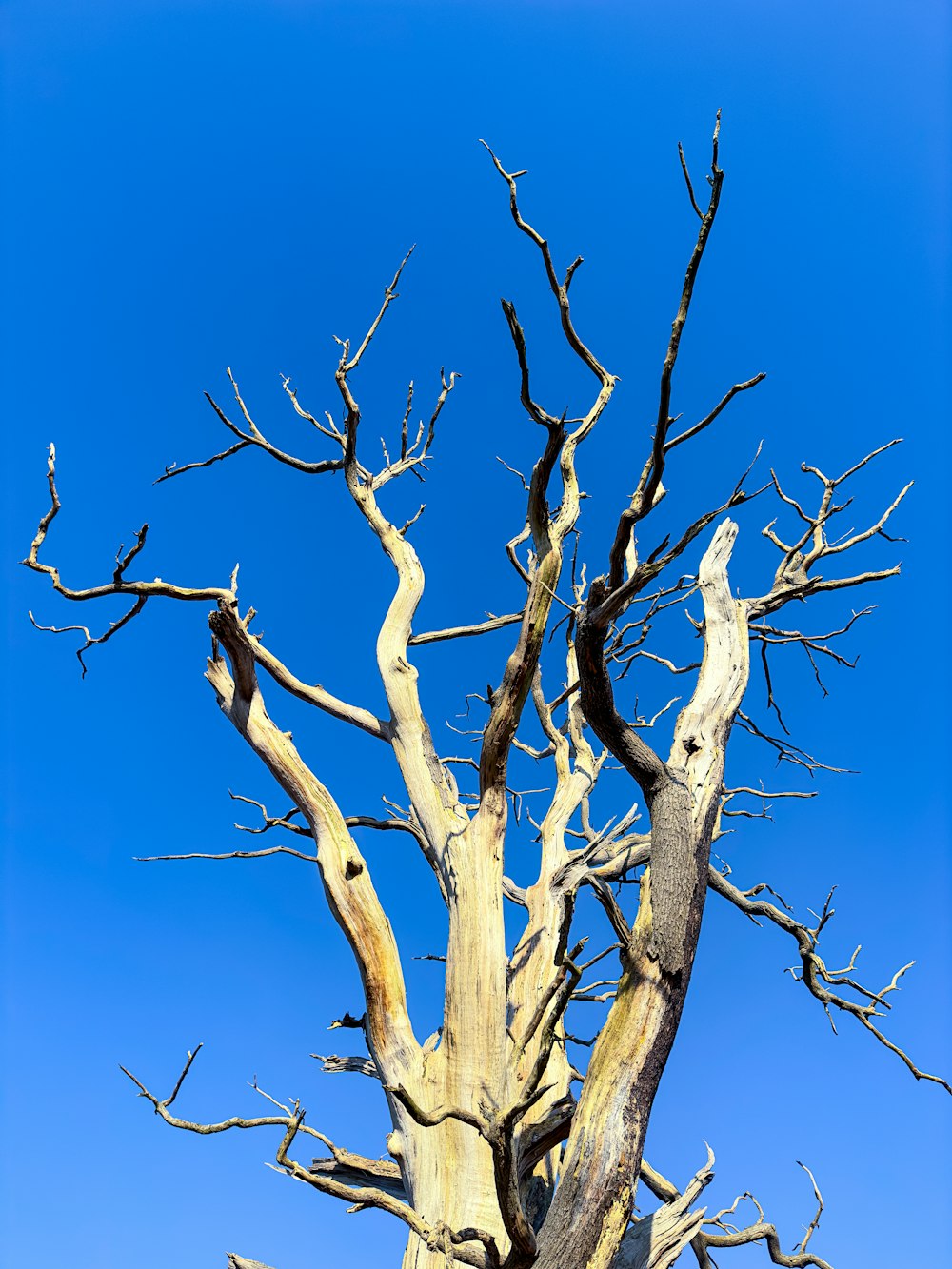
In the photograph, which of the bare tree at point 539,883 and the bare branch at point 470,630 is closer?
the bare tree at point 539,883

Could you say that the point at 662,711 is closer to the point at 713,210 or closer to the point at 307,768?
the point at 307,768

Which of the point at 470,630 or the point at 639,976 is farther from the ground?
the point at 470,630

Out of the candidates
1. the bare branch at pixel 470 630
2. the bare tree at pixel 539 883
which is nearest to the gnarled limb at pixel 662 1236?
the bare tree at pixel 539 883

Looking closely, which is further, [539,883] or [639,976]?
[539,883]

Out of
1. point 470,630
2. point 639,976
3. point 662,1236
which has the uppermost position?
point 470,630

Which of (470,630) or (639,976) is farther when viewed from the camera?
(470,630)

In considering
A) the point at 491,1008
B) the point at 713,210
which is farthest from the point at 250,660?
the point at 713,210

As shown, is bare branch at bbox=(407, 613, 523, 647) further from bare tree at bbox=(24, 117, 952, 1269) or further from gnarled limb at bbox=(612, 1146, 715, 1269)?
gnarled limb at bbox=(612, 1146, 715, 1269)

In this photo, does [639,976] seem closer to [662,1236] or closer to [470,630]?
[662,1236]

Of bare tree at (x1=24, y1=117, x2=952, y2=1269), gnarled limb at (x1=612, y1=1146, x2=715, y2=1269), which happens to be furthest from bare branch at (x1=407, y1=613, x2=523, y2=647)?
gnarled limb at (x1=612, y1=1146, x2=715, y2=1269)

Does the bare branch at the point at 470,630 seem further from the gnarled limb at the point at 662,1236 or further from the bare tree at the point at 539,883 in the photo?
the gnarled limb at the point at 662,1236

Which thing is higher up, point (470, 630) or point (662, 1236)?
point (470, 630)

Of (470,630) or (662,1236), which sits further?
(470,630)

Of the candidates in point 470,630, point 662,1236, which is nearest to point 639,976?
point 662,1236
